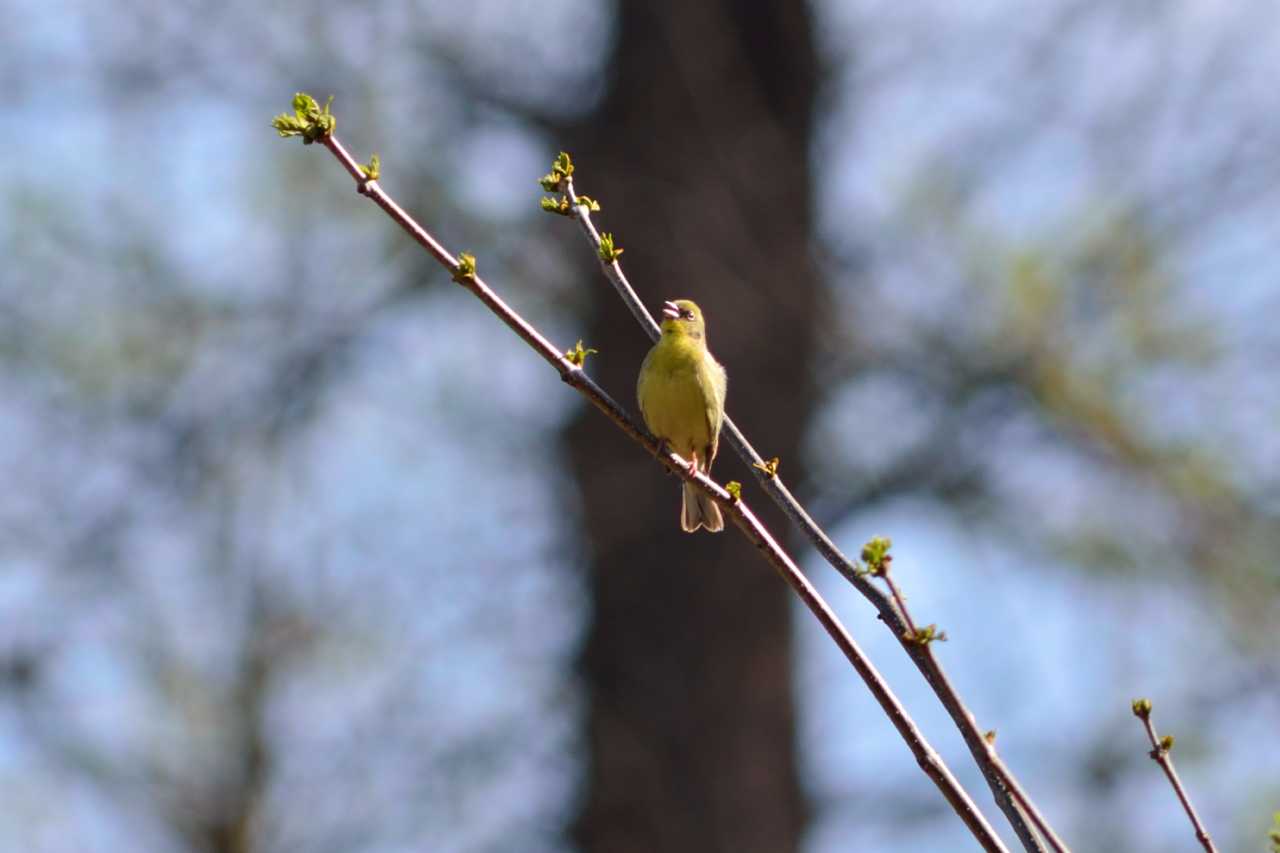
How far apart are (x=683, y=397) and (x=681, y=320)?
572mm

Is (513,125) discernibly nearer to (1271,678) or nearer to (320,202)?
(320,202)

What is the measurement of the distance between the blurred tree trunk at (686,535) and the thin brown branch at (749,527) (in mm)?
7152

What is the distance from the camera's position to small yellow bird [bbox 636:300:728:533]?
203 inches

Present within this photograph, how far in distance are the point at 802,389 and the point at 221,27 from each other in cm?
429

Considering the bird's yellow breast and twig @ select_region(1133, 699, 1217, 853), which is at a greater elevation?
the bird's yellow breast

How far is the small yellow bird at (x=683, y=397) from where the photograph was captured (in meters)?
5.15

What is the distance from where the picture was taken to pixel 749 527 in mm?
2854

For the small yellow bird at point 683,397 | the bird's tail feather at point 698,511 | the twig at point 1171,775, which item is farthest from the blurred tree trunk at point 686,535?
the twig at point 1171,775

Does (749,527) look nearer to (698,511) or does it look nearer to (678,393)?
(678,393)

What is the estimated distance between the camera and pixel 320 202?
11383 millimetres

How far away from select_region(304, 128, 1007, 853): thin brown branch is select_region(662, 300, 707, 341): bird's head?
2.06 metres

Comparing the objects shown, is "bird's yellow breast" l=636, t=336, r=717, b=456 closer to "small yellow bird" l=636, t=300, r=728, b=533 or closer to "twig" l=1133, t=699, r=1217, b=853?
"small yellow bird" l=636, t=300, r=728, b=533

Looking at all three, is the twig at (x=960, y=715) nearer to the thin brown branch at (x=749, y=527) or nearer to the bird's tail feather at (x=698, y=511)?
the thin brown branch at (x=749, y=527)

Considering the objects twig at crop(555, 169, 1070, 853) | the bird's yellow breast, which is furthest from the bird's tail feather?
twig at crop(555, 169, 1070, 853)
